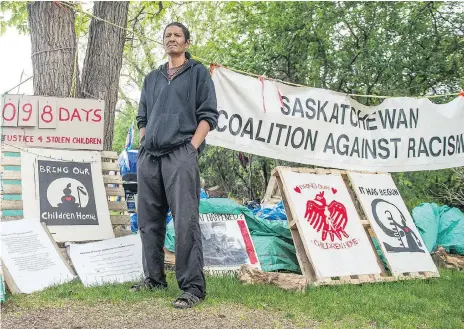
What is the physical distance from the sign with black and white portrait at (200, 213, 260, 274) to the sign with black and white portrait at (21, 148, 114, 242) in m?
0.99

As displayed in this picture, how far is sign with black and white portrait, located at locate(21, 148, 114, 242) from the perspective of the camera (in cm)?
520

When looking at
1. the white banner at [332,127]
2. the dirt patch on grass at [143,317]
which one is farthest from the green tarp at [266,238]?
the dirt patch on grass at [143,317]

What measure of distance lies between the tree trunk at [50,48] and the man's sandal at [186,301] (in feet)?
10.4

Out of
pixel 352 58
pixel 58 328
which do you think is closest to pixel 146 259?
pixel 58 328

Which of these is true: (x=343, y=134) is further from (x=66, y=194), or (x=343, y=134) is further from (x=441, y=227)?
(x=66, y=194)

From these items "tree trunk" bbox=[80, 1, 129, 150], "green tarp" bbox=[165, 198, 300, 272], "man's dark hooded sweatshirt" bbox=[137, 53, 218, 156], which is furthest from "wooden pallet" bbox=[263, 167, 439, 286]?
"tree trunk" bbox=[80, 1, 129, 150]

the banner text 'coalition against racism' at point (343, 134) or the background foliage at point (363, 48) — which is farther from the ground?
the background foliage at point (363, 48)

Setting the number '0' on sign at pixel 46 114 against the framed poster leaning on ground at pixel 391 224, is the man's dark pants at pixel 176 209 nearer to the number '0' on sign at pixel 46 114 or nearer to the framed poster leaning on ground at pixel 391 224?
the number '0' on sign at pixel 46 114

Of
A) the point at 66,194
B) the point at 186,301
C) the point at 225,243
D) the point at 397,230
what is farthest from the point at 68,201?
the point at 397,230

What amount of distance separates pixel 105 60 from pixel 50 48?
677 mm

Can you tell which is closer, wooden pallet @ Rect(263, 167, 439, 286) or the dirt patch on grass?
the dirt patch on grass

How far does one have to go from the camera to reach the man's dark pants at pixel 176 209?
4.04 meters

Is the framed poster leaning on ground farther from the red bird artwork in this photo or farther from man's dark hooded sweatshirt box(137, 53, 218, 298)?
man's dark hooded sweatshirt box(137, 53, 218, 298)

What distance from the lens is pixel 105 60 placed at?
254 inches
